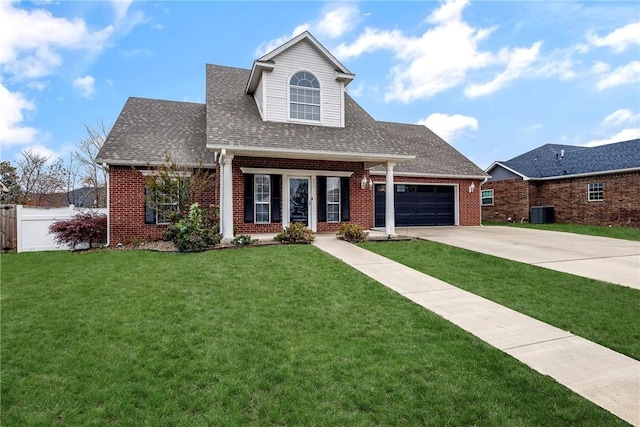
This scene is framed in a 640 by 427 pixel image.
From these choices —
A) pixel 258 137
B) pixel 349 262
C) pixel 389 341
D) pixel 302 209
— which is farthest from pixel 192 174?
pixel 389 341

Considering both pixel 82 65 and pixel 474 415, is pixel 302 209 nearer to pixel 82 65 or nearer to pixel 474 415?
pixel 474 415

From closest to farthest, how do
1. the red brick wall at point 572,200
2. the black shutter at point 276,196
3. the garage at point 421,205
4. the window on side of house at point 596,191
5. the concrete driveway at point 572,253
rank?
the concrete driveway at point 572,253 → the black shutter at point 276,196 → the garage at point 421,205 → the red brick wall at point 572,200 → the window on side of house at point 596,191

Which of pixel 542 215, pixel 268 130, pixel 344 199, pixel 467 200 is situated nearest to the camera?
pixel 268 130

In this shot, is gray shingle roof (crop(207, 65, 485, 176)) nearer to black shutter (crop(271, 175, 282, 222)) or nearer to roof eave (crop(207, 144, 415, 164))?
roof eave (crop(207, 144, 415, 164))

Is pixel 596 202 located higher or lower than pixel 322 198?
lower

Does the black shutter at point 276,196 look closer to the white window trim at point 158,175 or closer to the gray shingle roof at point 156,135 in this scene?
the gray shingle roof at point 156,135

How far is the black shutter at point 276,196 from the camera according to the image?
12.9m

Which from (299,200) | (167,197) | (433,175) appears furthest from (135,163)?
(433,175)

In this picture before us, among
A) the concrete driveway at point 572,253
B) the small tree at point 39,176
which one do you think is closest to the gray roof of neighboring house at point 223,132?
the concrete driveway at point 572,253

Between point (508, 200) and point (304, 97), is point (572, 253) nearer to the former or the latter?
point (304, 97)

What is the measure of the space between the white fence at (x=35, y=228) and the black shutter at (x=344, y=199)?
9.63 metres

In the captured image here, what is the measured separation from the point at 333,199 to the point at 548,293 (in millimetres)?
8662

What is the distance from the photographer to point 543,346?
4.09 meters

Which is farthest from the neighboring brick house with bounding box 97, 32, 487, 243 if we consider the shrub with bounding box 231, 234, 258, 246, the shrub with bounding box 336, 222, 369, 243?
the shrub with bounding box 336, 222, 369, 243
